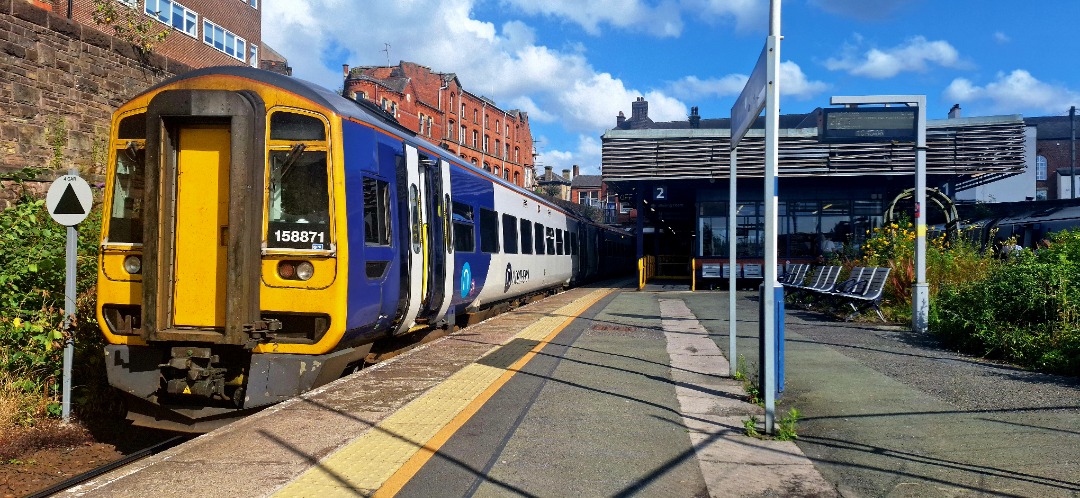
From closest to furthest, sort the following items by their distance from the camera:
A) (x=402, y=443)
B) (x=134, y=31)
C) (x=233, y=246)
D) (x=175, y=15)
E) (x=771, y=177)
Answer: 1. (x=402, y=443)
2. (x=771, y=177)
3. (x=233, y=246)
4. (x=134, y=31)
5. (x=175, y=15)

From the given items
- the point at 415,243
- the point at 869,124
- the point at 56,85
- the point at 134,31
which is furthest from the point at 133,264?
the point at 869,124

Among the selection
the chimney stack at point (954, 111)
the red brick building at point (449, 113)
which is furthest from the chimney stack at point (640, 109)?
the chimney stack at point (954, 111)

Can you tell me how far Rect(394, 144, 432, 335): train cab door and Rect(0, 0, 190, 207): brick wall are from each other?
5684 millimetres

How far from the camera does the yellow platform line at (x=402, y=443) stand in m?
4.39

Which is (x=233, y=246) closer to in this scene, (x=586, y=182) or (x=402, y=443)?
(x=402, y=443)

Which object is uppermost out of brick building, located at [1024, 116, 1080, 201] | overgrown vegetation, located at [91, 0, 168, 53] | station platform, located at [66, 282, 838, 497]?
brick building, located at [1024, 116, 1080, 201]

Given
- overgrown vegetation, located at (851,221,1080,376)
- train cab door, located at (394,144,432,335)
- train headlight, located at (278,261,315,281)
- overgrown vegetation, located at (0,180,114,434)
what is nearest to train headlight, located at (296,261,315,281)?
train headlight, located at (278,261,315,281)

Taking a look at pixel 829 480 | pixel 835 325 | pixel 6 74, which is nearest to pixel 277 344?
pixel 829 480

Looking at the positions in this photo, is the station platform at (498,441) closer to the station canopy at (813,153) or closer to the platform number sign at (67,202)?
A: the platform number sign at (67,202)

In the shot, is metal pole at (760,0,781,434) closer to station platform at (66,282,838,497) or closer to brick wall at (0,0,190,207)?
station platform at (66,282,838,497)

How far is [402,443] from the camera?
17.3 feet

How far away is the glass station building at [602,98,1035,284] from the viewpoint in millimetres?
22422

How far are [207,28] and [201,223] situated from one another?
99.3 ft

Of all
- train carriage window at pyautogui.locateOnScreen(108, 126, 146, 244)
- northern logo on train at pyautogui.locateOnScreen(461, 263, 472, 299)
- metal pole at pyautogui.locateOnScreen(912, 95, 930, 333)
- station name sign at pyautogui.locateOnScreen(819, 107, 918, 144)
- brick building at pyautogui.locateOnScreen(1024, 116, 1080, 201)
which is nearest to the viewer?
train carriage window at pyautogui.locateOnScreen(108, 126, 146, 244)
